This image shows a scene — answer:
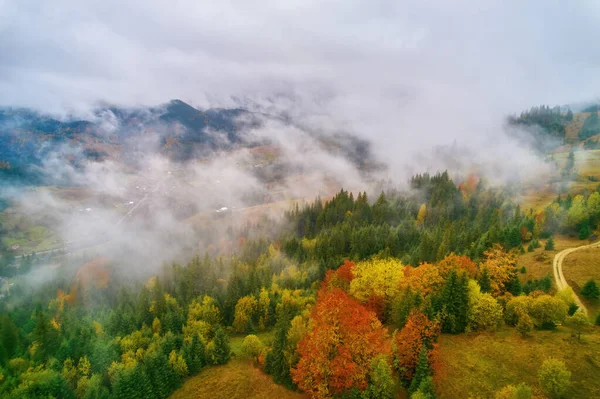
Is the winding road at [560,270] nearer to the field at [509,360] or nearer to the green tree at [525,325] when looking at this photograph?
the field at [509,360]

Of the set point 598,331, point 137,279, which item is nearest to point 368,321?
point 598,331

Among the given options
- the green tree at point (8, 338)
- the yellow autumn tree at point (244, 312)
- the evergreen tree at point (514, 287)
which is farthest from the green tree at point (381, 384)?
the green tree at point (8, 338)

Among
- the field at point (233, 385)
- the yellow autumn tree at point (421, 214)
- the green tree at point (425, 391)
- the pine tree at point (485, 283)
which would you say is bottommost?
the field at point (233, 385)

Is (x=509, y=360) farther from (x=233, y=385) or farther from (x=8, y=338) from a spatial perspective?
(x=8, y=338)

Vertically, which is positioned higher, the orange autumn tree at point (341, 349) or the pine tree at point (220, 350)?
the orange autumn tree at point (341, 349)

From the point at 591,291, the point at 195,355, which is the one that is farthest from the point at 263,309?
the point at 591,291

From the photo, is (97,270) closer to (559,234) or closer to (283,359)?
(283,359)

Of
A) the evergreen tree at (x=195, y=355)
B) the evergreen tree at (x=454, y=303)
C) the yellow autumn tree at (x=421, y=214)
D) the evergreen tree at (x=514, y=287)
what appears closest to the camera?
the evergreen tree at (x=454, y=303)
